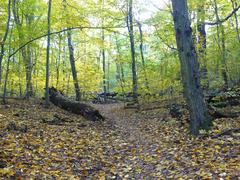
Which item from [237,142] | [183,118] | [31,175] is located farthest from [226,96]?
[31,175]

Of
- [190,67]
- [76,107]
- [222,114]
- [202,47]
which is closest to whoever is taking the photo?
[190,67]

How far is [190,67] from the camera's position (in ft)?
27.2

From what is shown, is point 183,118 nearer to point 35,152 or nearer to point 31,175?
point 35,152

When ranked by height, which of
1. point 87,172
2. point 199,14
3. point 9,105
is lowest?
point 87,172

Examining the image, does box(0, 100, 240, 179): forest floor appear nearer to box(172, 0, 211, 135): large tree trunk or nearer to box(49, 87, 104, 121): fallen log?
box(172, 0, 211, 135): large tree trunk

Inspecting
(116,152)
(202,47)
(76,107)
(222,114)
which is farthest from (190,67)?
(202,47)

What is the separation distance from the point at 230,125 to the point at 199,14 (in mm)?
12023

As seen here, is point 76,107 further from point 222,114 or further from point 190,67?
point 190,67

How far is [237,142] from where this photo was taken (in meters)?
6.52

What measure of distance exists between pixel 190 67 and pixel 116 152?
128 inches

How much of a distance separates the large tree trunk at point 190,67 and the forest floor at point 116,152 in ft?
1.56

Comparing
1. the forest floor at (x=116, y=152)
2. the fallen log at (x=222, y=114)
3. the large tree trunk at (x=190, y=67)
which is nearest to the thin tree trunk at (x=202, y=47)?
the fallen log at (x=222, y=114)

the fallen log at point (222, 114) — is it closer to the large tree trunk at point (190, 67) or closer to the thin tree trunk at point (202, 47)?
the large tree trunk at point (190, 67)

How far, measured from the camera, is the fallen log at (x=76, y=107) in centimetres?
1361
